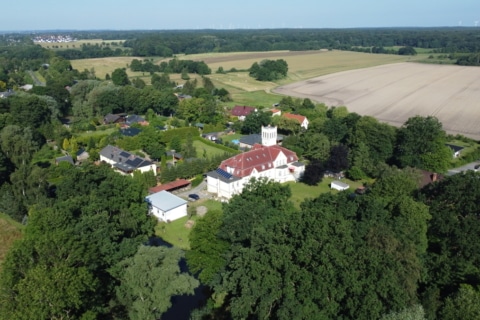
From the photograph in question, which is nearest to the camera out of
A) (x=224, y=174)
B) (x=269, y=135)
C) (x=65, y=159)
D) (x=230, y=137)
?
(x=224, y=174)

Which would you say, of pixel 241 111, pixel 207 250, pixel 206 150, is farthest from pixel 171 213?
pixel 241 111

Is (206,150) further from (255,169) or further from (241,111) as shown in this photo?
(241,111)

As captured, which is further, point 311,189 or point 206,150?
point 206,150

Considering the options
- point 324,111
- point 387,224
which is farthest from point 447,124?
point 387,224

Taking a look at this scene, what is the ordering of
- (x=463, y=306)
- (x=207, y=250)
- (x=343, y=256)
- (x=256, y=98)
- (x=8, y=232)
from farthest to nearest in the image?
(x=256, y=98), (x=8, y=232), (x=207, y=250), (x=343, y=256), (x=463, y=306)

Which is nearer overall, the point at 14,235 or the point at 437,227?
the point at 437,227

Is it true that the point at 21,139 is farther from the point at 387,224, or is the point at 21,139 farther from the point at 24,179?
the point at 387,224

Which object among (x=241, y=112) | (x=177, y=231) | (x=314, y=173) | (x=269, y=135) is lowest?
(x=177, y=231)
